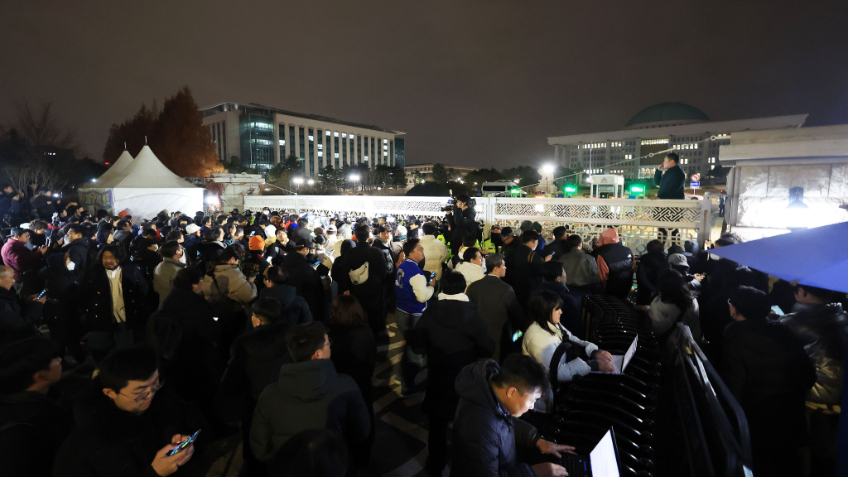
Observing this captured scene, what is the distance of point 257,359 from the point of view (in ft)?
9.08

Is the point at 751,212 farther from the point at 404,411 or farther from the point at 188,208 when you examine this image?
the point at 188,208

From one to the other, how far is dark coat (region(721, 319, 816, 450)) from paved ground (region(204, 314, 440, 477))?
2.44 meters

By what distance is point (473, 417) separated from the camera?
1.87 meters

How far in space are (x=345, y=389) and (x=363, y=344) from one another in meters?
0.90

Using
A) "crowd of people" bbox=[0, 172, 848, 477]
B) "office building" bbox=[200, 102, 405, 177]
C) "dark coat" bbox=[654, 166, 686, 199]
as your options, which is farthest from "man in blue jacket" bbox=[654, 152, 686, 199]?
"office building" bbox=[200, 102, 405, 177]

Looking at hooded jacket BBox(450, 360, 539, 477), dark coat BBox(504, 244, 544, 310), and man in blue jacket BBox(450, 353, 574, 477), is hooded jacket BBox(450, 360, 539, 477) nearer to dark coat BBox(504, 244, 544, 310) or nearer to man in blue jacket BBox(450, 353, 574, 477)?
man in blue jacket BBox(450, 353, 574, 477)

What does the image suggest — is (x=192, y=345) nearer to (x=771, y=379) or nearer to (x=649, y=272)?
(x=771, y=379)

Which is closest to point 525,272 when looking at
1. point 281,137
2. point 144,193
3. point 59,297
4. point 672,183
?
point 59,297

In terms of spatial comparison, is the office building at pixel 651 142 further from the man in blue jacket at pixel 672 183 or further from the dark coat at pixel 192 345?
the dark coat at pixel 192 345

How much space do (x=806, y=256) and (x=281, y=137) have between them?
112754 millimetres

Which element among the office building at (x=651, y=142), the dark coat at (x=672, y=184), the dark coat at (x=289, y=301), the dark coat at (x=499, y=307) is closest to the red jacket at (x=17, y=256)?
the dark coat at (x=289, y=301)

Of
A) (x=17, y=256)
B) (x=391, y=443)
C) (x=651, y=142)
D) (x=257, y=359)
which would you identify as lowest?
(x=391, y=443)

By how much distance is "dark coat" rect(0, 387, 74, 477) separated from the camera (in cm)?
161

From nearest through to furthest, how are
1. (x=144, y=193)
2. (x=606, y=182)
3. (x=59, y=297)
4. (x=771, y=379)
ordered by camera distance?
1. (x=771, y=379)
2. (x=59, y=297)
3. (x=144, y=193)
4. (x=606, y=182)
